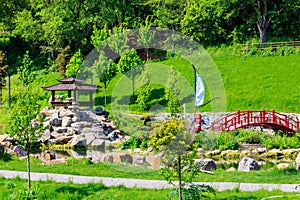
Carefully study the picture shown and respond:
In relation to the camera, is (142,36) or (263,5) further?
(263,5)

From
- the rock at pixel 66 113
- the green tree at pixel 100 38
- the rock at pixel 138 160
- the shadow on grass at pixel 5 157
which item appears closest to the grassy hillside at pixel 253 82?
the green tree at pixel 100 38

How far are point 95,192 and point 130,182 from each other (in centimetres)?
119

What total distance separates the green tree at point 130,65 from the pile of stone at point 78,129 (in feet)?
16.7

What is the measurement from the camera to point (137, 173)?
15008mm

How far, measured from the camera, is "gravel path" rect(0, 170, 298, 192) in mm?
12312

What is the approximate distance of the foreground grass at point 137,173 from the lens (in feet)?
44.5

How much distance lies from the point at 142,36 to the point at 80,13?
7613 millimetres

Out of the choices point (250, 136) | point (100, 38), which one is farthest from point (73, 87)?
point (100, 38)

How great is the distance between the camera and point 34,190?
39.1 feet

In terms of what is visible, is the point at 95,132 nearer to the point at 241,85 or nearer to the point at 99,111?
the point at 99,111

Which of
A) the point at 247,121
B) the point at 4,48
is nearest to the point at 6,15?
the point at 4,48

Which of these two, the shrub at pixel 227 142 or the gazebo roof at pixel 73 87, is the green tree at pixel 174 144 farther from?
the gazebo roof at pixel 73 87

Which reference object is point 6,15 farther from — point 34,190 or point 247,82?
point 34,190

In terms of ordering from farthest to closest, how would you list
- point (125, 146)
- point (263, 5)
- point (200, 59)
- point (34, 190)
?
1. point (263, 5)
2. point (200, 59)
3. point (125, 146)
4. point (34, 190)
